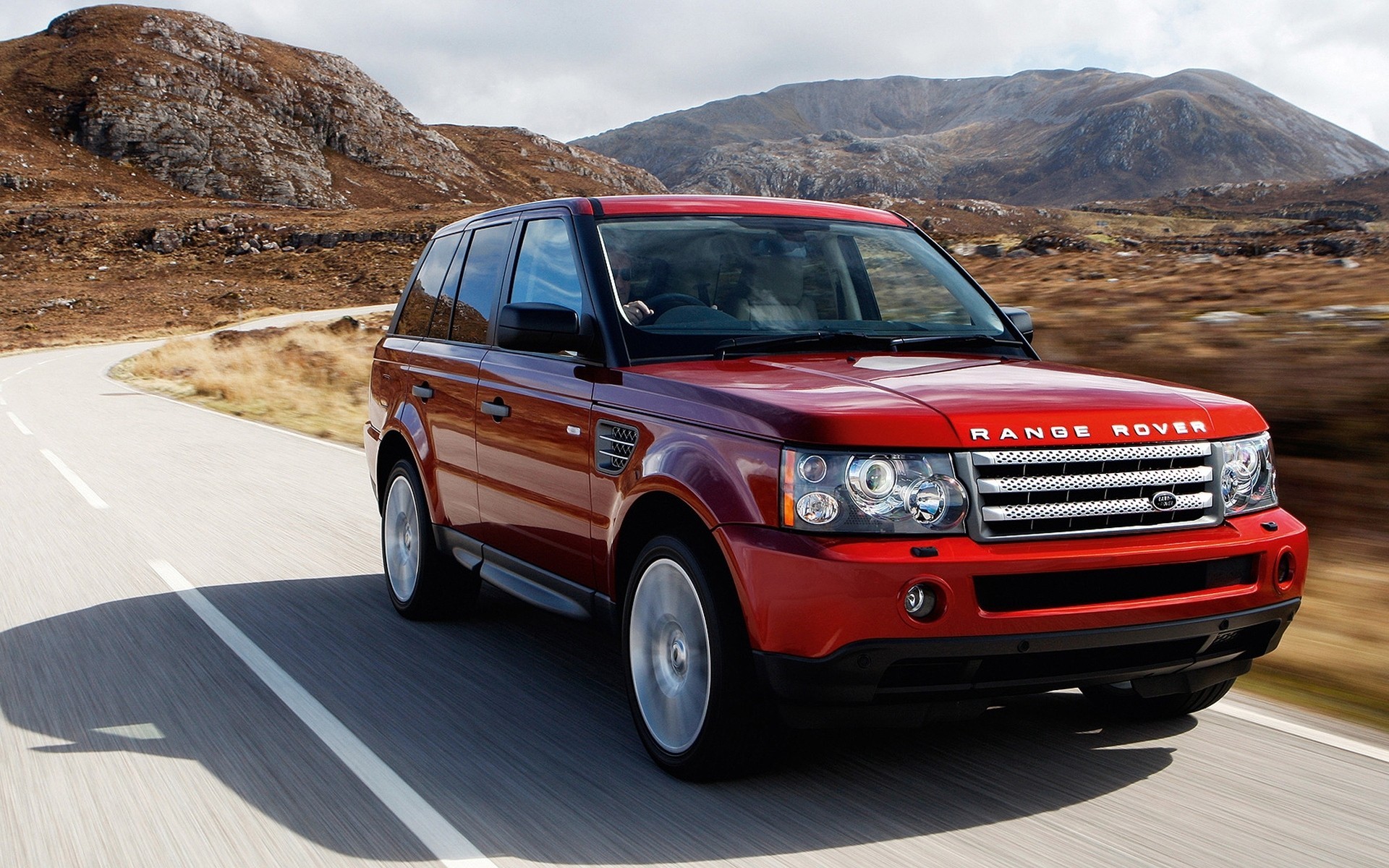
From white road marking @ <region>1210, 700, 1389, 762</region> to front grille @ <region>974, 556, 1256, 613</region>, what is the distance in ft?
3.24

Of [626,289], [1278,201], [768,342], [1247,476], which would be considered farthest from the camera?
[1278,201]

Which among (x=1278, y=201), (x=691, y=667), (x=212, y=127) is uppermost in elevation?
(x=212, y=127)

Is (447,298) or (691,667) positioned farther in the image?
(447,298)

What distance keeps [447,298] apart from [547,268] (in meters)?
1.21

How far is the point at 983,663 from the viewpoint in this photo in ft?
11.5

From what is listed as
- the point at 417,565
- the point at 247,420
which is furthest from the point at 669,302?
the point at 247,420

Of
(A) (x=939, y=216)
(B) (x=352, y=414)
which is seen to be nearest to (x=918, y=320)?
(B) (x=352, y=414)

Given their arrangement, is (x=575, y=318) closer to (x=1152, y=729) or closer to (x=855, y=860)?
(x=855, y=860)

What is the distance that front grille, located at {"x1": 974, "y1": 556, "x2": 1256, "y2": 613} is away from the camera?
3477mm

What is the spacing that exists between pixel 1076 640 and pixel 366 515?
693 centimetres

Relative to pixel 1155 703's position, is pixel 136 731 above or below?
below

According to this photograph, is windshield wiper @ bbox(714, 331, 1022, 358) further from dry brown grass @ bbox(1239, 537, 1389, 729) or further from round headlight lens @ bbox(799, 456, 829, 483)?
dry brown grass @ bbox(1239, 537, 1389, 729)

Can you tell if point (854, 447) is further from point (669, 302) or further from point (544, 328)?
point (669, 302)

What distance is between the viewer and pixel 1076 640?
3500 mm
